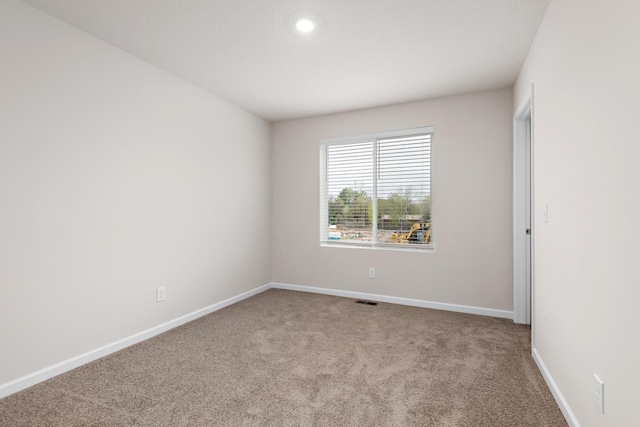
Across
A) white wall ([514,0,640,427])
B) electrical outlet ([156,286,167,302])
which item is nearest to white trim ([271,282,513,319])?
white wall ([514,0,640,427])

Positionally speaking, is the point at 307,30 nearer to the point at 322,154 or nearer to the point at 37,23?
the point at 37,23

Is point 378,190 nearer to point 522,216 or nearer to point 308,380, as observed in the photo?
point 522,216

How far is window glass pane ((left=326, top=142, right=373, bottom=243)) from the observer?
4.32 metres

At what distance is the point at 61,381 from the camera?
86.0 inches

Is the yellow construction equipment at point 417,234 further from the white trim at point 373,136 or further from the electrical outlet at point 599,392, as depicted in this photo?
the electrical outlet at point 599,392

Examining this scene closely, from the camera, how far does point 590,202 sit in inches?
58.0

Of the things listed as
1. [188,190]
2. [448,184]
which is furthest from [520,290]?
[188,190]

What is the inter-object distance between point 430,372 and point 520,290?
1.63 m

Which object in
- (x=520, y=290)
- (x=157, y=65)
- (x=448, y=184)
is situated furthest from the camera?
(x=448, y=184)

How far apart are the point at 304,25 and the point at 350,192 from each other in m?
2.43

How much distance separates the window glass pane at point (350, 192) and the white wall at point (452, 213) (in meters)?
0.21

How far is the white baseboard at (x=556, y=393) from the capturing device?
1.70m

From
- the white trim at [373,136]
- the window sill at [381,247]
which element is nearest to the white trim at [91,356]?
the window sill at [381,247]

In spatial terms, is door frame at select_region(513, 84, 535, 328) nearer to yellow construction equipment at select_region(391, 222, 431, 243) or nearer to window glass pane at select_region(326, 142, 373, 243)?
yellow construction equipment at select_region(391, 222, 431, 243)
